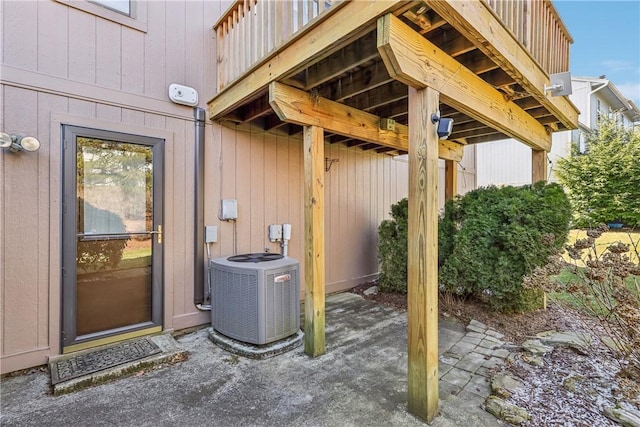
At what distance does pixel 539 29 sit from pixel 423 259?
287 centimetres

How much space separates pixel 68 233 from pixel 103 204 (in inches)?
14.2

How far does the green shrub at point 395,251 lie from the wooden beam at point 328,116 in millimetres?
1139

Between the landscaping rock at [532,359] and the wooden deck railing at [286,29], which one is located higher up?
the wooden deck railing at [286,29]

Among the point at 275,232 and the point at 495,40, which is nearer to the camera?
the point at 495,40

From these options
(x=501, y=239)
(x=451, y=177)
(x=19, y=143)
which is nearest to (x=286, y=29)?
(x=19, y=143)

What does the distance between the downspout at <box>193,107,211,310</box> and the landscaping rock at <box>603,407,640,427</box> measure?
339 cm

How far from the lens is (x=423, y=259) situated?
192 cm


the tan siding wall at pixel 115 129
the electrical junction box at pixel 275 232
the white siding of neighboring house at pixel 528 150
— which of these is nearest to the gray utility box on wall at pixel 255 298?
the tan siding wall at pixel 115 129

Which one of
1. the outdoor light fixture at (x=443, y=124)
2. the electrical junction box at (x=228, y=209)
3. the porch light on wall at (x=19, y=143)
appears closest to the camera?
the outdoor light fixture at (x=443, y=124)

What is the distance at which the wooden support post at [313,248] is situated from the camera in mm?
2746

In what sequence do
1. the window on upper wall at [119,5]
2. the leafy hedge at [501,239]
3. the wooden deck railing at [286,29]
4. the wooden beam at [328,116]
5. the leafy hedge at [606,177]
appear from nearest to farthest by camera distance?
the wooden deck railing at [286,29]
the wooden beam at [328,116]
the window on upper wall at [119,5]
the leafy hedge at [501,239]
the leafy hedge at [606,177]

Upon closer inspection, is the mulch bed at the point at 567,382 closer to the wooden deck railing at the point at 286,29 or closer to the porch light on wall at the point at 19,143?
the wooden deck railing at the point at 286,29

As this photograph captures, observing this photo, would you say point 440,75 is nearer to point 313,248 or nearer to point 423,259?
point 423,259

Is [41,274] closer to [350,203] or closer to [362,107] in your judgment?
[362,107]
